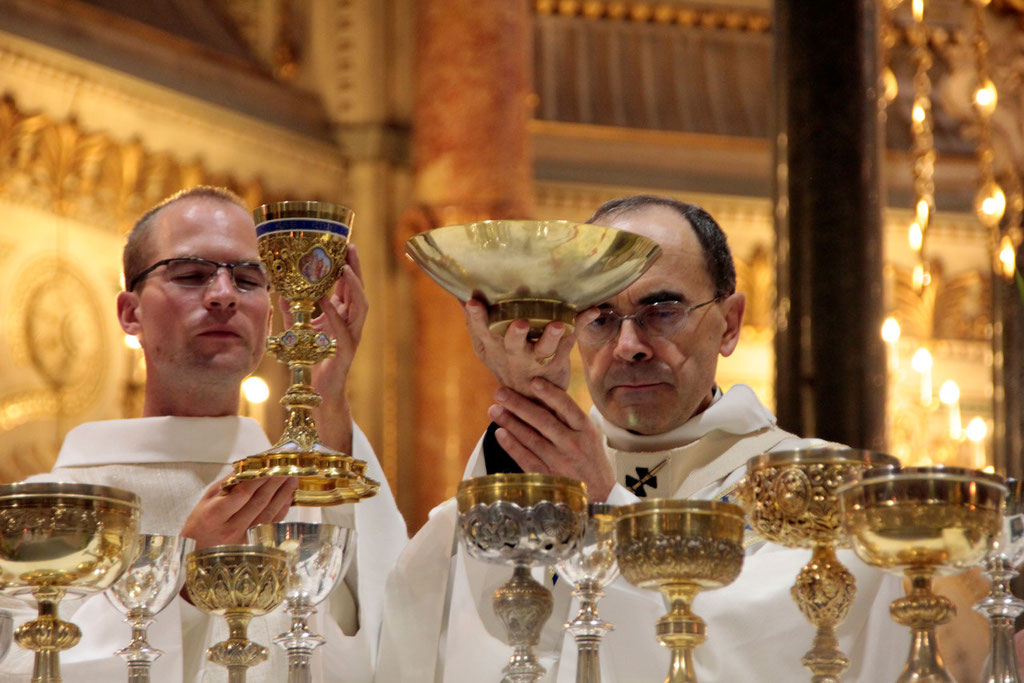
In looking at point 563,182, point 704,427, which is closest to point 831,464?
point 704,427

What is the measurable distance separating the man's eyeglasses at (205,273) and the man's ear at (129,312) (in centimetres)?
16

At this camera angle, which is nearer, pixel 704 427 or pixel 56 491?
pixel 56 491

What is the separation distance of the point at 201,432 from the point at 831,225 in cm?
279

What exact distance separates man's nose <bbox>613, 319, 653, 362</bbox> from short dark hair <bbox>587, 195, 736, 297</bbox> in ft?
0.80

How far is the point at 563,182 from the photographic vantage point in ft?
36.0

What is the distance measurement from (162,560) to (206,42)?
307 inches

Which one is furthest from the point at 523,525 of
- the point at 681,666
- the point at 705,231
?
the point at 705,231

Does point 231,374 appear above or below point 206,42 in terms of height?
below

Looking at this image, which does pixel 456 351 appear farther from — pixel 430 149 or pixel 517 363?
pixel 517 363

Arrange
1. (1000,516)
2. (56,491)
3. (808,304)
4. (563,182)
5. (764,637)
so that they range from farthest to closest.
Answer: (563,182) → (808,304) → (764,637) → (56,491) → (1000,516)

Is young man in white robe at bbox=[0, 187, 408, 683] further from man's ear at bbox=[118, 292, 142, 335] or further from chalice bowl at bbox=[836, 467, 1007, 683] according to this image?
chalice bowl at bbox=[836, 467, 1007, 683]

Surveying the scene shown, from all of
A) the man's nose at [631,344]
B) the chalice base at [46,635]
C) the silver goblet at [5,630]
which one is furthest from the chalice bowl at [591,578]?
the man's nose at [631,344]

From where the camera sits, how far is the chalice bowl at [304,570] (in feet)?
8.09

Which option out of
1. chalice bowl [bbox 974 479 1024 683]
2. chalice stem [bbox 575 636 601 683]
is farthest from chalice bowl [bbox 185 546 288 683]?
chalice bowl [bbox 974 479 1024 683]
